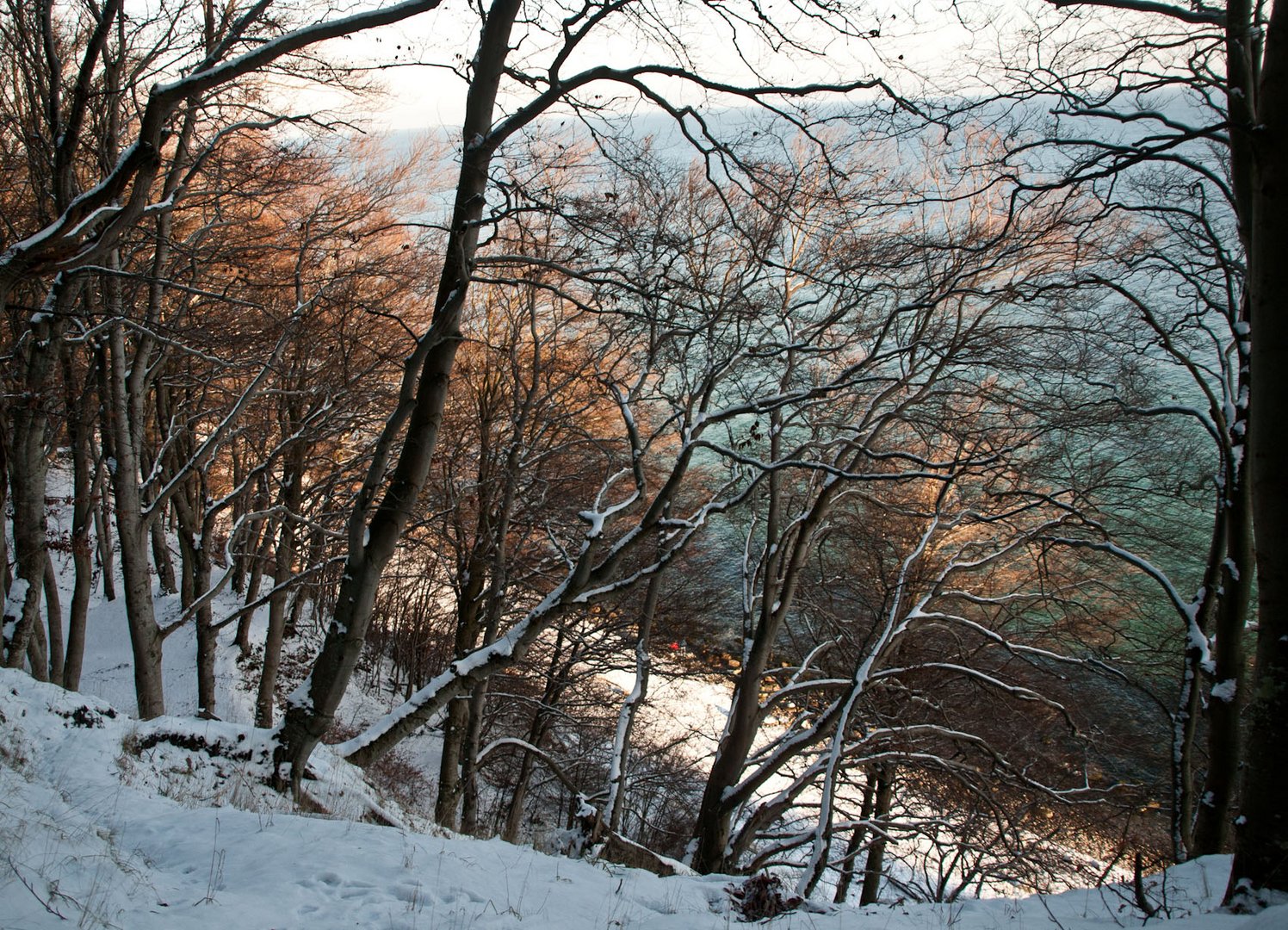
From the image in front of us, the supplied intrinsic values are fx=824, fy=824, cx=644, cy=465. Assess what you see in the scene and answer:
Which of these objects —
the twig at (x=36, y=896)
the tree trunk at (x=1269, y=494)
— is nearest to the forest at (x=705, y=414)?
the tree trunk at (x=1269, y=494)

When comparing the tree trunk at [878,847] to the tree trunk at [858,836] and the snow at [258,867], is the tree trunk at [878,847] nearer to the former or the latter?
the tree trunk at [858,836]

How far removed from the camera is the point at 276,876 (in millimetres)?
4000

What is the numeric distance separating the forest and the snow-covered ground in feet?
2.36

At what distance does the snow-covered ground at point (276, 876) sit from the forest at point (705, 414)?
2.36 feet

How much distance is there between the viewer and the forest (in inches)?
249

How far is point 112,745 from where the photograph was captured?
611 centimetres

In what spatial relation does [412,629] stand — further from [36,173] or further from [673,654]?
[36,173]

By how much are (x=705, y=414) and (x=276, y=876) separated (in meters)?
4.92

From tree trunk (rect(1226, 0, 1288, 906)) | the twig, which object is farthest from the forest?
the twig

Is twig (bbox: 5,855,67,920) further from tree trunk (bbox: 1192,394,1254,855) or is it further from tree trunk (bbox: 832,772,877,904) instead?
tree trunk (bbox: 832,772,877,904)

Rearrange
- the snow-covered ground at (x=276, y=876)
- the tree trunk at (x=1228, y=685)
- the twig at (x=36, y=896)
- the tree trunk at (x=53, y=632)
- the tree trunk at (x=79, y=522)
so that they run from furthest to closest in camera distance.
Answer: the tree trunk at (x=53, y=632), the tree trunk at (x=79, y=522), the tree trunk at (x=1228, y=685), the snow-covered ground at (x=276, y=876), the twig at (x=36, y=896)

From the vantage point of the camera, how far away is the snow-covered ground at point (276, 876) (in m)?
3.36

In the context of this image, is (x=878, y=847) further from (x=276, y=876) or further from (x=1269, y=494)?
(x=276, y=876)

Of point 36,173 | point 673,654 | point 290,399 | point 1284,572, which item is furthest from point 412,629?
point 1284,572
